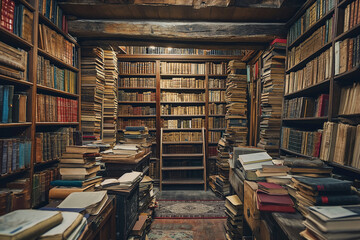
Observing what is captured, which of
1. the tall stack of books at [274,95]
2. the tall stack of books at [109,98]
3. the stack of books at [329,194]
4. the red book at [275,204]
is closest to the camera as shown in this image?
the stack of books at [329,194]

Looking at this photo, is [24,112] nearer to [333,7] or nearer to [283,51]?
[333,7]

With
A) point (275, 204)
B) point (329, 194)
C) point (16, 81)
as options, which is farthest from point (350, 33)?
point (16, 81)

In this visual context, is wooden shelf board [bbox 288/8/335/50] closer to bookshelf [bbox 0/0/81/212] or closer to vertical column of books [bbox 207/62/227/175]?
vertical column of books [bbox 207/62/227/175]

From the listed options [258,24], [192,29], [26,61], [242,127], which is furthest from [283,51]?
[26,61]

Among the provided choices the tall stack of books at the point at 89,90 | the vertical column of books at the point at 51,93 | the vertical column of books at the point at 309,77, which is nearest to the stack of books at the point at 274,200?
the vertical column of books at the point at 309,77

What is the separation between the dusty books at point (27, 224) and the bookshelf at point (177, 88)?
3.64 m

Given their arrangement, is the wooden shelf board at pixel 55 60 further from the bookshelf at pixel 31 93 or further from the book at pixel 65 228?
the book at pixel 65 228

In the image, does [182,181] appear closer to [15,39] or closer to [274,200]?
[274,200]

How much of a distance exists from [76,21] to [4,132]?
5.44 feet

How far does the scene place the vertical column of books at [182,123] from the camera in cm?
449

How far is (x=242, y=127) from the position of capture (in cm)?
394

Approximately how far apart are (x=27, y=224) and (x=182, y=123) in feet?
12.6

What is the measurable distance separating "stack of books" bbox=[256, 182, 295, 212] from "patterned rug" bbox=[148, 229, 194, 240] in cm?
158

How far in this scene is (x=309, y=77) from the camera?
2.17 metres
